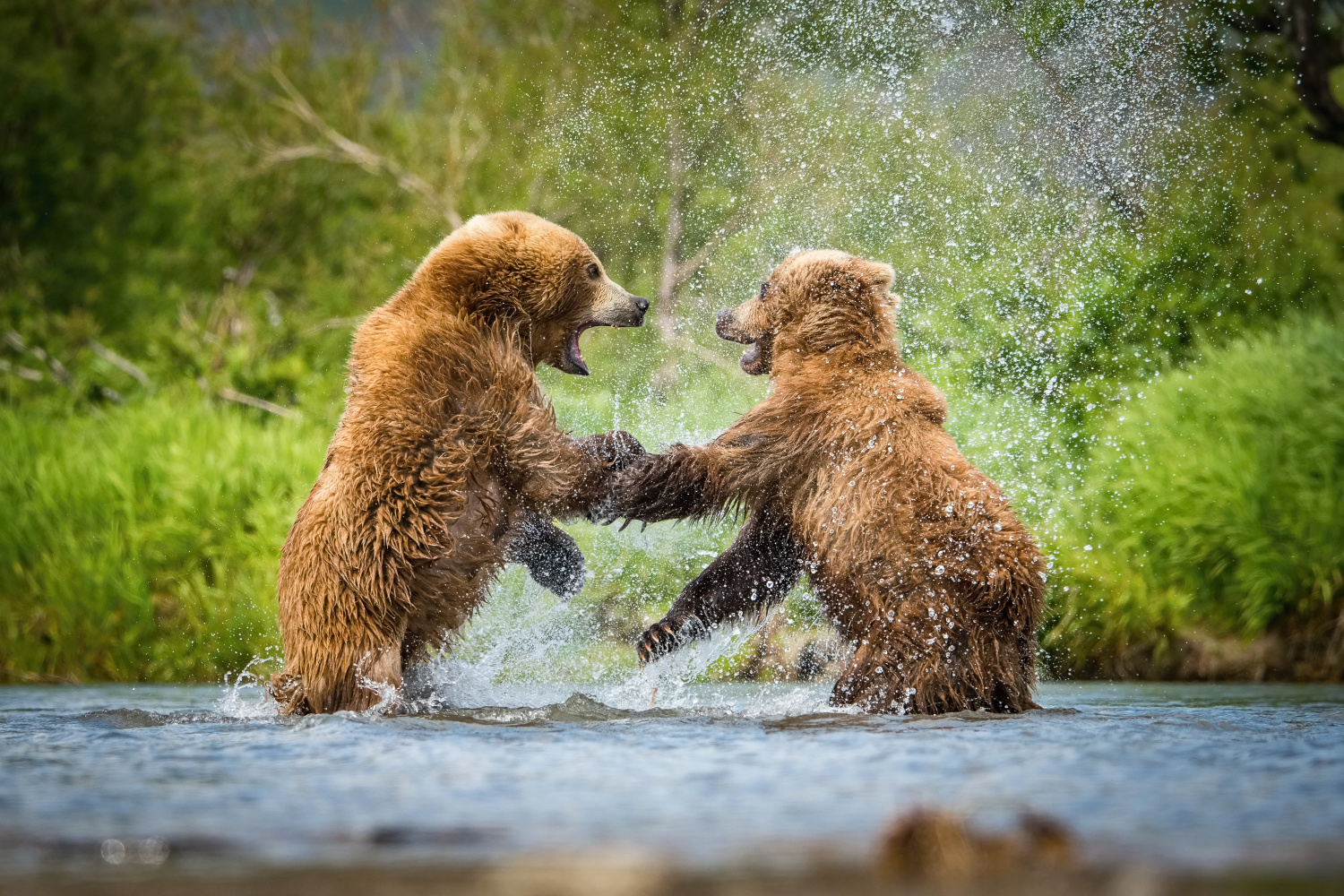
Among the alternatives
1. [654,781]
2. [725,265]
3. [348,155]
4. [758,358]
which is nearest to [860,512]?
[758,358]

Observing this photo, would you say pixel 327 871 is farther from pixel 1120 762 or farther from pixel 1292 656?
pixel 1292 656

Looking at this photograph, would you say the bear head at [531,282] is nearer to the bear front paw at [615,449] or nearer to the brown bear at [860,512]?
the bear front paw at [615,449]

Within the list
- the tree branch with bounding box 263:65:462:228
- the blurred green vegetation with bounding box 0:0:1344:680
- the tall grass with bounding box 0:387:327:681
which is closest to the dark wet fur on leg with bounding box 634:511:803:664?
the blurred green vegetation with bounding box 0:0:1344:680

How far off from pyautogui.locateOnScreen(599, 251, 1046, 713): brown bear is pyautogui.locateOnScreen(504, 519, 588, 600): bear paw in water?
1.16ft

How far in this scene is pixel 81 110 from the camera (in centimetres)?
1487

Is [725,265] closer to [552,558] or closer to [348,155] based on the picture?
[348,155]

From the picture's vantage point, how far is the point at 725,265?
38.5 feet

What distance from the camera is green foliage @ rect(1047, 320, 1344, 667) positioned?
7211 millimetres

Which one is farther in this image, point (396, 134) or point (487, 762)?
point (396, 134)

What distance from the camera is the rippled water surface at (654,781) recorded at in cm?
277

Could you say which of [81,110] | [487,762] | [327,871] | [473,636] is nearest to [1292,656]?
[473,636]

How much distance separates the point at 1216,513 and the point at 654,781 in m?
4.90

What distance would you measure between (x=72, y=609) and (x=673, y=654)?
13.0 feet

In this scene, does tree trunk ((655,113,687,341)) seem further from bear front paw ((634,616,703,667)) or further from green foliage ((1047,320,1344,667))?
bear front paw ((634,616,703,667))
